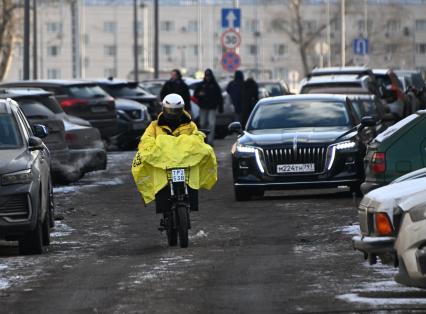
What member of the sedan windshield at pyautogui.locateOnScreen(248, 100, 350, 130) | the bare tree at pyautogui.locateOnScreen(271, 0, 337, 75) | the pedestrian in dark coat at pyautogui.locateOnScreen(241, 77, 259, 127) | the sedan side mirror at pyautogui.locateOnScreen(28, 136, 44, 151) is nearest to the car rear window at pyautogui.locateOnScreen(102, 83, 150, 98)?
the pedestrian in dark coat at pyautogui.locateOnScreen(241, 77, 259, 127)

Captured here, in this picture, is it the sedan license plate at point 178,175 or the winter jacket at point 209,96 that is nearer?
the sedan license plate at point 178,175

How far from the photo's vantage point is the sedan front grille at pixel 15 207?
584 inches

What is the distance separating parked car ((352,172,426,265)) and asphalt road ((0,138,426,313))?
39 cm

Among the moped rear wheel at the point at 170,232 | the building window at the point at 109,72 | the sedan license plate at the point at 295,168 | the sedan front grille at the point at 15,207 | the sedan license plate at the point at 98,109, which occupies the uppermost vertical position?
the sedan license plate at the point at 98,109

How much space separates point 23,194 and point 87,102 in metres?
17.2

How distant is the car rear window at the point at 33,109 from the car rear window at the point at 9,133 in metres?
7.33

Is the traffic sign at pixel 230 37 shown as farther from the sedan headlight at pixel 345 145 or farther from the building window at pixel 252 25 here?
the building window at pixel 252 25

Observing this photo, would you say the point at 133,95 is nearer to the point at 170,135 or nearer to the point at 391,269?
the point at 170,135

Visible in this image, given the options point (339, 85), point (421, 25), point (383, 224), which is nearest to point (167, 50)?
point (421, 25)

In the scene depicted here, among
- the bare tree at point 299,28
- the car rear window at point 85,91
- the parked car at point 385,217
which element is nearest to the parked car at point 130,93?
the car rear window at point 85,91

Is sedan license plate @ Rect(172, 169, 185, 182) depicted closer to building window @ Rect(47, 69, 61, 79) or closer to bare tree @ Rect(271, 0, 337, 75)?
bare tree @ Rect(271, 0, 337, 75)

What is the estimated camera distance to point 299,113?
886 inches

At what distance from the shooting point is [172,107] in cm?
1584

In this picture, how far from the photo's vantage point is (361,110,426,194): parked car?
16.4m
